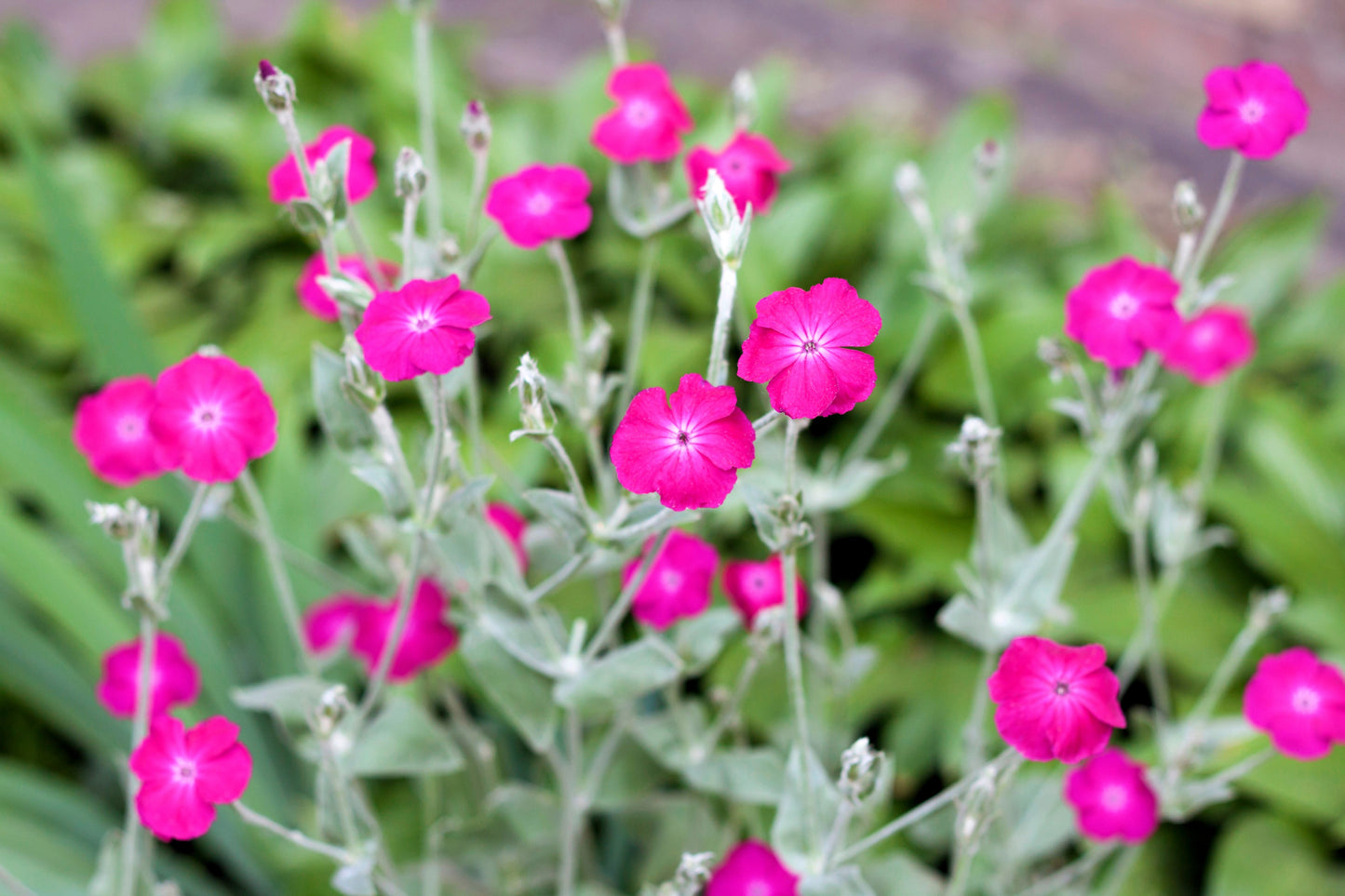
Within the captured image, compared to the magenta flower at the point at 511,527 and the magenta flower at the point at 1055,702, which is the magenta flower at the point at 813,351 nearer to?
the magenta flower at the point at 1055,702

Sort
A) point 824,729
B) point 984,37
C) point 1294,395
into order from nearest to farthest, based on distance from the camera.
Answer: point 824,729, point 1294,395, point 984,37

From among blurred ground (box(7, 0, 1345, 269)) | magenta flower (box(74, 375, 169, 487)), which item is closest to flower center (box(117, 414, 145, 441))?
magenta flower (box(74, 375, 169, 487))

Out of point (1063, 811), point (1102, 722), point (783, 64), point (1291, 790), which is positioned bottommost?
point (1291, 790)

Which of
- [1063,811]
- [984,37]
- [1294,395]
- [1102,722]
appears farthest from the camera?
[984,37]

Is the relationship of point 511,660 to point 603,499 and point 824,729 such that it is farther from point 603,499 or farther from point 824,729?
point 824,729

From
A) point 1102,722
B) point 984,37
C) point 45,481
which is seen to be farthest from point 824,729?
point 984,37

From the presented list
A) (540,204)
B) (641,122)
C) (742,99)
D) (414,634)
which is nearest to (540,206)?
(540,204)

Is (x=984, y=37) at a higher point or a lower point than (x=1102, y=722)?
higher

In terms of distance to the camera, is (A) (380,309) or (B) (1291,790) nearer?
(A) (380,309)

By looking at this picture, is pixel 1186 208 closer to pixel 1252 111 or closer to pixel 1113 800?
pixel 1252 111
